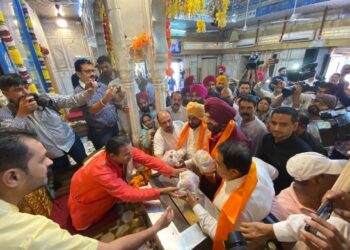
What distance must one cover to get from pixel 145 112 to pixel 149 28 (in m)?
1.39

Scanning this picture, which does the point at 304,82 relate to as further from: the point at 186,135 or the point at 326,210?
the point at 326,210

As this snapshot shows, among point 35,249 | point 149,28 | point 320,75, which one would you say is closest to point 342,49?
point 320,75

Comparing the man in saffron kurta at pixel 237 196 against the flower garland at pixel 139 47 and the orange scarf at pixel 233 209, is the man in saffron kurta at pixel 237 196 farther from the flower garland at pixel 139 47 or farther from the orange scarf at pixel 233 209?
the flower garland at pixel 139 47

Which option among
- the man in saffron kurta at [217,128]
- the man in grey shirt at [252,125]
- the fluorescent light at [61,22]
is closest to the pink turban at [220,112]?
the man in saffron kurta at [217,128]

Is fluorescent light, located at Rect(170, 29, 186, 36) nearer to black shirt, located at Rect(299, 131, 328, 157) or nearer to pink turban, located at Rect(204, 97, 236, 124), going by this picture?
pink turban, located at Rect(204, 97, 236, 124)

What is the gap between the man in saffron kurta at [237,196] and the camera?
104 cm

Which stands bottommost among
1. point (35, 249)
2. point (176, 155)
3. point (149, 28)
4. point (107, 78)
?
point (176, 155)

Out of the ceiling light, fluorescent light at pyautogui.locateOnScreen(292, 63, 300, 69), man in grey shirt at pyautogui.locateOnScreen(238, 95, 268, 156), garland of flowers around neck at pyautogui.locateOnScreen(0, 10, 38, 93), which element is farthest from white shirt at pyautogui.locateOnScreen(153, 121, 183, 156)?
fluorescent light at pyautogui.locateOnScreen(292, 63, 300, 69)

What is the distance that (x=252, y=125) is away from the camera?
2129 mm

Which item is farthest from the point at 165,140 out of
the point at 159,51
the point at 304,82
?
the point at 304,82

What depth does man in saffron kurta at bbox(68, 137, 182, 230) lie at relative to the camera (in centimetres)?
142

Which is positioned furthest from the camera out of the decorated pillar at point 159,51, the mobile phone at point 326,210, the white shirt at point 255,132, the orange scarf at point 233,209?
the decorated pillar at point 159,51

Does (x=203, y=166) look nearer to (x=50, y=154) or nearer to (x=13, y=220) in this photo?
(x=13, y=220)

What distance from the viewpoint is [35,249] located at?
0.66 m
